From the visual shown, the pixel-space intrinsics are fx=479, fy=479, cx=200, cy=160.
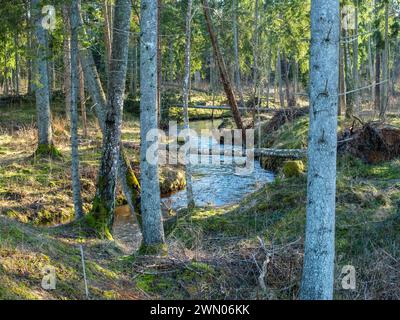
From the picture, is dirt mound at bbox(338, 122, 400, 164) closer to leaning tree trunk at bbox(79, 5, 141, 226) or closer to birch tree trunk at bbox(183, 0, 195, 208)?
birch tree trunk at bbox(183, 0, 195, 208)

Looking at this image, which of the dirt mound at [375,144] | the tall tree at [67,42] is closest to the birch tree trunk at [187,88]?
the tall tree at [67,42]

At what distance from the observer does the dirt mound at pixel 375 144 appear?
12.9 meters

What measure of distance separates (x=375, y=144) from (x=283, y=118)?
974cm

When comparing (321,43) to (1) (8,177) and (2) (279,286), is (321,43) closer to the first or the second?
(2) (279,286)

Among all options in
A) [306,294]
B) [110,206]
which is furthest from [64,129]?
[306,294]

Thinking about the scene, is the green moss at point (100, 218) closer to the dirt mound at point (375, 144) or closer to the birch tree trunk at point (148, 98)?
the birch tree trunk at point (148, 98)

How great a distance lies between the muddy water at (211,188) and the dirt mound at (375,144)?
2.86 m

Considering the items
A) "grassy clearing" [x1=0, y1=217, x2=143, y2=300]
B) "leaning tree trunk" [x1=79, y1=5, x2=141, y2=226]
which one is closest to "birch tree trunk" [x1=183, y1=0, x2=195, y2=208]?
"leaning tree trunk" [x1=79, y1=5, x2=141, y2=226]

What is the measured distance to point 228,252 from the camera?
747 centimetres

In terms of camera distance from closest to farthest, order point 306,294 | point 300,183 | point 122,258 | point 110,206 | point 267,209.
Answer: point 306,294
point 122,258
point 110,206
point 267,209
point 300,183

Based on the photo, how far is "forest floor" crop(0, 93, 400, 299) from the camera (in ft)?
18.9

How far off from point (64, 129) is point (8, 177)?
6496mm

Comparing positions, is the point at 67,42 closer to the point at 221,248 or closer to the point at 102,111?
the point at 102,111

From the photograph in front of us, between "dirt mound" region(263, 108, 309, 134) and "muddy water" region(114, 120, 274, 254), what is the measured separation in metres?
3.98
